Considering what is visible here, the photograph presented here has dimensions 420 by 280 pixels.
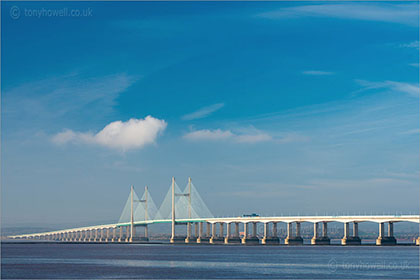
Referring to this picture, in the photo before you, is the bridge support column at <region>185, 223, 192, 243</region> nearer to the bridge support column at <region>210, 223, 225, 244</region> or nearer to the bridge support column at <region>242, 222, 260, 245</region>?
the bridge support column at <region>210, 223, 225, 244</region>

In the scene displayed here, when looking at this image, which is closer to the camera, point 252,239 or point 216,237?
point 252,239

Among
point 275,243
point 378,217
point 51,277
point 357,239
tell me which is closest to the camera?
point 51,277

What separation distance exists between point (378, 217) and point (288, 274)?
2817 inches

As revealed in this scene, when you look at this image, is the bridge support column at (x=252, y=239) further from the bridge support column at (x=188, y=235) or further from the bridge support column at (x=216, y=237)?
the bridge support column at (x=188, y=235)

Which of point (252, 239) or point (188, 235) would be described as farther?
point (188, 235)

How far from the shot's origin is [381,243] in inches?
5404

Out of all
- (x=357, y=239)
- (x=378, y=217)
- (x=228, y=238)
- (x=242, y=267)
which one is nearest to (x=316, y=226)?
(x=357, y=239)

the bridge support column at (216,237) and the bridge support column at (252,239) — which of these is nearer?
the bridge support column at (252,239)

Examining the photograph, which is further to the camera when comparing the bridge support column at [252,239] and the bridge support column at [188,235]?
the bridge support column at [188,235]

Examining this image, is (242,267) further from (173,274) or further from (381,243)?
(381,243)

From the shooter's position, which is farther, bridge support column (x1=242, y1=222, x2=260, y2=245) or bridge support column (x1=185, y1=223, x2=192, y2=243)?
bridge support column (x1=185, y1=223, x2=192, y2=243)

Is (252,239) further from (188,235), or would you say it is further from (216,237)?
(188,235)

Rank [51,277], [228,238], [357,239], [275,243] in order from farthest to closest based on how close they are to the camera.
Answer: [228,238]
[275,243]
[357,239]
[51,277]

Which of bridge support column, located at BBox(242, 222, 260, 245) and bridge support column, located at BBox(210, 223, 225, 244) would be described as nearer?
bridge support column, located at BBox(242, 222, 260, 245)
